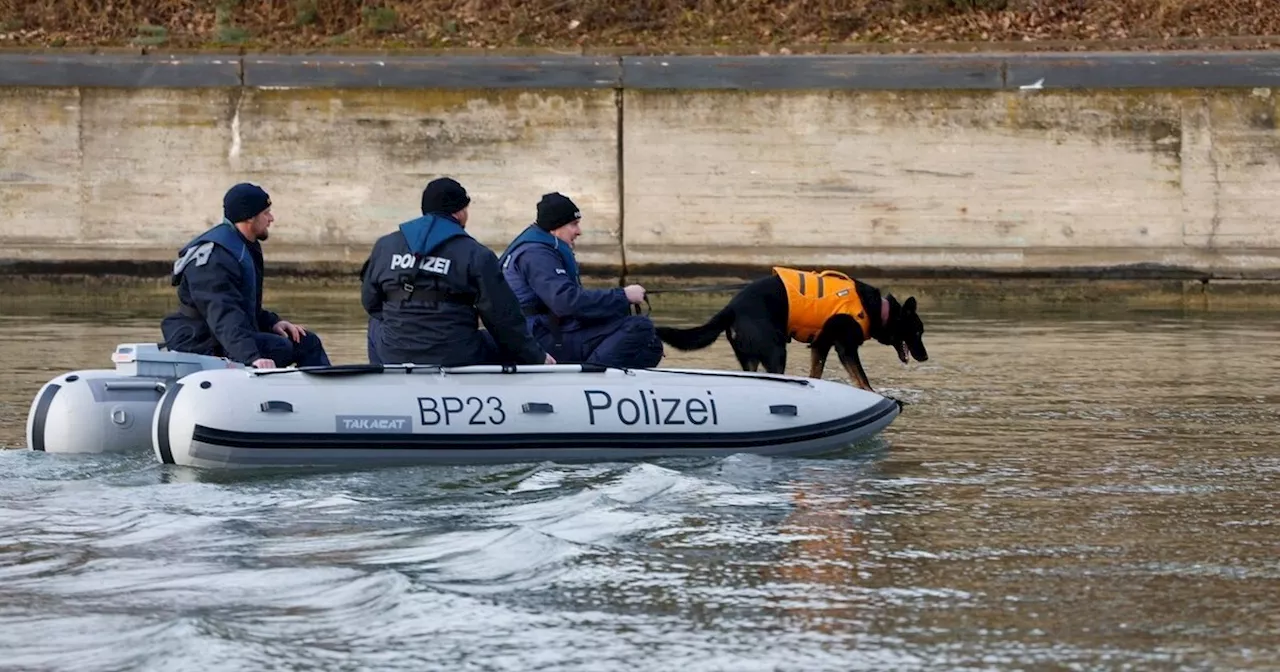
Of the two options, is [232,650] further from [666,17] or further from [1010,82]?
[666,17]

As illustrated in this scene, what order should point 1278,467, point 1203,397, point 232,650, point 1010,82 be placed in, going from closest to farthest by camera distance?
1. point 232,650
2. point 1278,467
3. point 1203,397
4. point 1010,82

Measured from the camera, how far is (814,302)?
35.7ft

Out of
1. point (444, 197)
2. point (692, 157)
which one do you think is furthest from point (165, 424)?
point (692, 157)

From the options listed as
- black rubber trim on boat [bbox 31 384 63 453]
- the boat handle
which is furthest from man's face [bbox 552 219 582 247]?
black rubber trim on boat [bbox 31 384 63 453]

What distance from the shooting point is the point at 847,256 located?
18.0 meters

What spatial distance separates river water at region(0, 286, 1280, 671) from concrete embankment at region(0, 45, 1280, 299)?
790 cm

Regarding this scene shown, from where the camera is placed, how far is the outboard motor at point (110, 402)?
8.58m

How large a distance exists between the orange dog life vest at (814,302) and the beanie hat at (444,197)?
8.81 ft

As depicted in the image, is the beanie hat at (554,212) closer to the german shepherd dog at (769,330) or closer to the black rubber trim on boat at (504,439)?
the german shepherd dog at (769,330)

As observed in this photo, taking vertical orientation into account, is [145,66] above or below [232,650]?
above

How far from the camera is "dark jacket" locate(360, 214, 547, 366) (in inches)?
339

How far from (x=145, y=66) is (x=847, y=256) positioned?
269 inches

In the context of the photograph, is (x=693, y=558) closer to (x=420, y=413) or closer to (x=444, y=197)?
(x=420, y=413)

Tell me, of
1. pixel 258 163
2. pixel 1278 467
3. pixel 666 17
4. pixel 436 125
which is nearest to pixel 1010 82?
pixel 666 17
